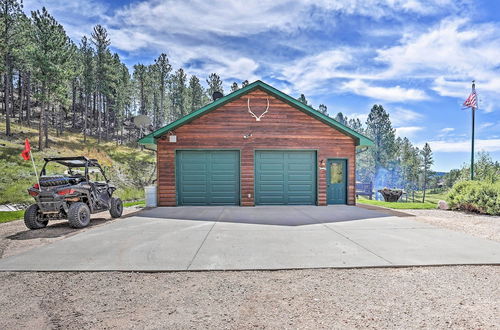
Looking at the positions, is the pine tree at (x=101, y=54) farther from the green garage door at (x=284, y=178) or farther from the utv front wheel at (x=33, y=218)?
the utv front wheel at (x=33, y=218)

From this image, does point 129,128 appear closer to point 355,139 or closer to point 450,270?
point 355,139

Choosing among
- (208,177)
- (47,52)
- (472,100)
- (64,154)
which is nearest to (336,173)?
(208,177)

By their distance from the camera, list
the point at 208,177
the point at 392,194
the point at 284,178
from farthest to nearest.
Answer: the point at 392,194 < the point at 284,178 < the point at 208,177

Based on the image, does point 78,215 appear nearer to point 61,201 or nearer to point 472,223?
point 61,201

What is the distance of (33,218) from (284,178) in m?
8.69

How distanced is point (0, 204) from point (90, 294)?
15968 mm

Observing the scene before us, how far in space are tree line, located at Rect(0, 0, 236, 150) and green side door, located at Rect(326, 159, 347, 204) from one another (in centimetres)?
2809

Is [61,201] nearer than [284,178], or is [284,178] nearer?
[61,201]

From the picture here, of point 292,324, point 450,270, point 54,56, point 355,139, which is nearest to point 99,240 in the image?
point 292,324

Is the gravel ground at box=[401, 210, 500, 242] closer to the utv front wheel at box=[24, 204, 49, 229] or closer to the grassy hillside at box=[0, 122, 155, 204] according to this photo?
the utv front wheel at box=[24, 204, 49, 229]

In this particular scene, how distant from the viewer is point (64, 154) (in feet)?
93.2

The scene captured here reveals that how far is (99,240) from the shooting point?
566 centimetres

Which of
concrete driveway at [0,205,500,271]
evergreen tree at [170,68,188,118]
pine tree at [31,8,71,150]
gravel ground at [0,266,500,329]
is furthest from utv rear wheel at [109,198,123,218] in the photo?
evergreen tree at [170,68,188,118]

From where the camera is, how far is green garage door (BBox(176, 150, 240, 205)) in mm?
11469
